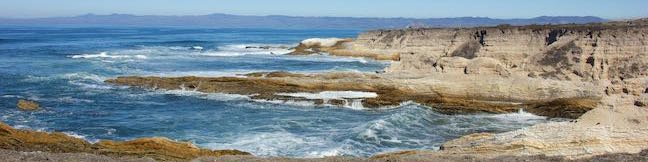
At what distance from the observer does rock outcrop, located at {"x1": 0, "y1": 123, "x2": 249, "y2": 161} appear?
15227mm

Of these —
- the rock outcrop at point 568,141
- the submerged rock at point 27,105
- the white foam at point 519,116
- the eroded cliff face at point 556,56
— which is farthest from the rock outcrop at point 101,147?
the eroded cliff face at point 556,56

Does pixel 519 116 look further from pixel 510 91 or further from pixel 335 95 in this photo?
pixel 335 95

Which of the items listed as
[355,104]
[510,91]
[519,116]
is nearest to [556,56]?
[510,91]

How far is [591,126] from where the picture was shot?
15.1m

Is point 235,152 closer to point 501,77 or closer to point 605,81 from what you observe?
point 501,77

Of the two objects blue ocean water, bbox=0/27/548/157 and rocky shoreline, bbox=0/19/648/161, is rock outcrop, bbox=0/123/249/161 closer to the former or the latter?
rocky shoreline, bbox=0/19/648/161

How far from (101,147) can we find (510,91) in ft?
58.4

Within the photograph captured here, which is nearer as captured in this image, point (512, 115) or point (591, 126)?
point (591, 126)

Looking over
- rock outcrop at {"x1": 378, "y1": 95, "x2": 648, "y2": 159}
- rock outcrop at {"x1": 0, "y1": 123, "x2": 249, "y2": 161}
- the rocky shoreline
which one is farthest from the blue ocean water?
rock outcrop at {"x1": 378, "y1": 95, "x2": 648, "y2": 159}

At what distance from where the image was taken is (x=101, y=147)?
16078mm

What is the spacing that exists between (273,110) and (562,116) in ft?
34.4

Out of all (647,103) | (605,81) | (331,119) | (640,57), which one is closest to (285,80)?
(331,119)

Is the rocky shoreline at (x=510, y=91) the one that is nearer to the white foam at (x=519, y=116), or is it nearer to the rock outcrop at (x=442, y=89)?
the rock outcrop at (x=442, y=89)

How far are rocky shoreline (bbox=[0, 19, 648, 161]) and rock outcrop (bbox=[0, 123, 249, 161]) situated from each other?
0.08 ft
